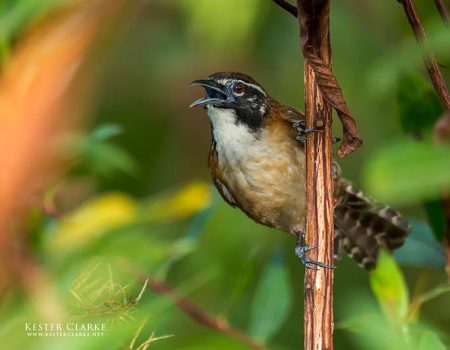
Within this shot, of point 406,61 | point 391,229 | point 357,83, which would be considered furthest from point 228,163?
point 406,61

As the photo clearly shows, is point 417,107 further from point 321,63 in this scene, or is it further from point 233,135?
point 233,135

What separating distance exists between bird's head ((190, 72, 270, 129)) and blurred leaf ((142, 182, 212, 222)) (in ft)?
1.46

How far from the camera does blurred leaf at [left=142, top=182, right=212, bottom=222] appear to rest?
12.1ft

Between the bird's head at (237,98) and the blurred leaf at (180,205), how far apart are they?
17.5 inches

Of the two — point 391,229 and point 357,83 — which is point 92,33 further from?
point 357,83

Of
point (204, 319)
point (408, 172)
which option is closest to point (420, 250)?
point (204, 319)

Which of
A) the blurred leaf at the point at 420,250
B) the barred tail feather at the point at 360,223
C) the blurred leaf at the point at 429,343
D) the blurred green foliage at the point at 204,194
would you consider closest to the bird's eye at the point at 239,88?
the blurred green foliage at the point at 204,194

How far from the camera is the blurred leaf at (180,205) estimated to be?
3.70m

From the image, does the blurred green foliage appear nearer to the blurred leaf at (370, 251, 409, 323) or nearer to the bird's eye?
the blurred leaf at (370, 251, 409, 323)

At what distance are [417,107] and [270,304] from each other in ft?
3.03

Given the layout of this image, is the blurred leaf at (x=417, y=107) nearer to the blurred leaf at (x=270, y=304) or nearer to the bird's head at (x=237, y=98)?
the blurred leaf at (x=270, y=304)

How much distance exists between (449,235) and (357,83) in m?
2.35

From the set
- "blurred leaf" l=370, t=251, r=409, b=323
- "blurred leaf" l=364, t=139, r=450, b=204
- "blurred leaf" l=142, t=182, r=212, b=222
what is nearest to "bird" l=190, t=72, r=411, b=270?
"blurred leaf" l=142, t=182, r=212, b=222

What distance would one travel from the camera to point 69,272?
1.78 meters
